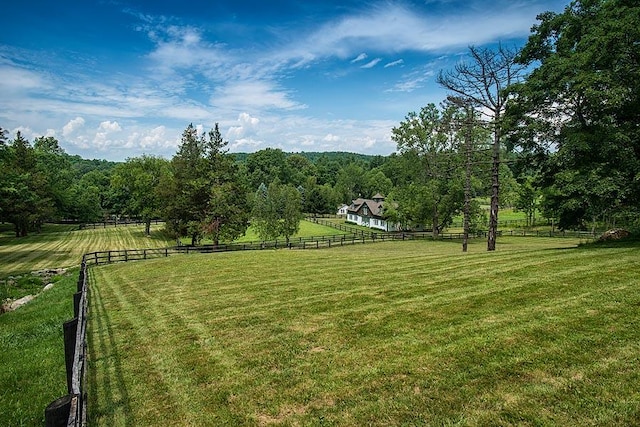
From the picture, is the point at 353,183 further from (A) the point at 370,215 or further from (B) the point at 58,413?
(B) the point at 58,413

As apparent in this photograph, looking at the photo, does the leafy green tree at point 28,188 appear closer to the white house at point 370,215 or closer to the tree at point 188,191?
the tree at point 188,191

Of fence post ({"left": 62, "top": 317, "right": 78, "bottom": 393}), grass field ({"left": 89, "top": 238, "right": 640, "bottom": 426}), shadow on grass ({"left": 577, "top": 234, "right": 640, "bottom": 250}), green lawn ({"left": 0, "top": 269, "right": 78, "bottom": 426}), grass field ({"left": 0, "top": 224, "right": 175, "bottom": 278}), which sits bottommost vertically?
grass field ({"left": 0, "top": 224, "right": 175, "bottom": 278})

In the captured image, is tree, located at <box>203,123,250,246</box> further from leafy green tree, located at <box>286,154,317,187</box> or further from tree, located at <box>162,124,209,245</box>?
leafy green tree, located at <box>286,154,317,187</box>

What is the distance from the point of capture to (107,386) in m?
6.45

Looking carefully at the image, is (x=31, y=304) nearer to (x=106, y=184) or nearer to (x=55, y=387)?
(x=55, y=387)

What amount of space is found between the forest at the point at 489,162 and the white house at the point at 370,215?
39.1 ft

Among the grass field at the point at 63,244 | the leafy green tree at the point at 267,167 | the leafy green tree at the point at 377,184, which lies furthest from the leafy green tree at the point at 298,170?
the grass field at the point at 63,244

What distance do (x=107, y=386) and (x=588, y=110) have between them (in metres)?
20.5

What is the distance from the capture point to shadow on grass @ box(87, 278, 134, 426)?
5.57 meters

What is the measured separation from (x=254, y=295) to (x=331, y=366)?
592cm

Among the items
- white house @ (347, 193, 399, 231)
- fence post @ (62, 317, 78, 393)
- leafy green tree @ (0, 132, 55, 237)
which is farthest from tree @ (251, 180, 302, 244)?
fence post @ (62, 317, 78, 393)

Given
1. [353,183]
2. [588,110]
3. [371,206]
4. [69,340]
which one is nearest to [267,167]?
[353,183]

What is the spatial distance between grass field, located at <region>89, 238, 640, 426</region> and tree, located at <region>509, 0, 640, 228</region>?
15.1ft

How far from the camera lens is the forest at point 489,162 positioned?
15.2m
